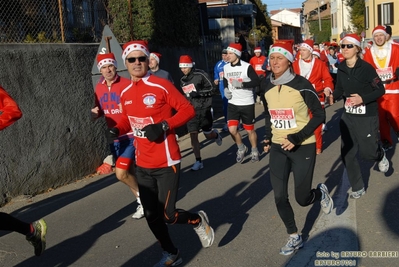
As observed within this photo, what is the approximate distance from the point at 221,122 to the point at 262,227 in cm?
959

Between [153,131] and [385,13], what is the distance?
2117 inches

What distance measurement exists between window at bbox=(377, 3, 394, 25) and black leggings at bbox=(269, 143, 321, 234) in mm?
52009

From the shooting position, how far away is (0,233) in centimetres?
641

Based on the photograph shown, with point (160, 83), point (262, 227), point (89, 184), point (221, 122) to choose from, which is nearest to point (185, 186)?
point (89, 184)

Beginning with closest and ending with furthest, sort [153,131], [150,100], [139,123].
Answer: [153,131], [150,100], [139,123]

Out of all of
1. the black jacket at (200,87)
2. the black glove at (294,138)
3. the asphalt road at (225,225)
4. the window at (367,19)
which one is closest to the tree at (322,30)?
the window at (367,19)

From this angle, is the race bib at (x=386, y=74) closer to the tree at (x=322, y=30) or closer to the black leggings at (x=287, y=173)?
the black leggings at (x=287, y=173)

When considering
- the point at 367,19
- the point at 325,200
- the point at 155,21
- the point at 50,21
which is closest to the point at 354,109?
the point at 325,200

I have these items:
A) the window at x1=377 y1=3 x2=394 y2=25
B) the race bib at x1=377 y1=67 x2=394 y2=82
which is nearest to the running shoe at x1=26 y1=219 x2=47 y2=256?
the race bib at x1=377 y1=67 x2=394 y2=82

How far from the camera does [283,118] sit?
523 cm

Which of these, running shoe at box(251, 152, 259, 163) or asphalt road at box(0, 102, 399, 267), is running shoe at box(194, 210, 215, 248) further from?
running shoe at box(251, 152, 259, 163)

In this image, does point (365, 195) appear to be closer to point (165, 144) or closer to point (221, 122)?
point (165, 144)

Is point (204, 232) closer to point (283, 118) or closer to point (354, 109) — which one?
point (283, 118)

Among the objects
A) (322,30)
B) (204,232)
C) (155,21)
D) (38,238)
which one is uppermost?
(155,21)
